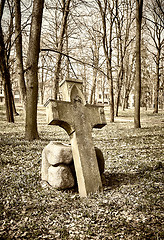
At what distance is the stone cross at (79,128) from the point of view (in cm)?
358

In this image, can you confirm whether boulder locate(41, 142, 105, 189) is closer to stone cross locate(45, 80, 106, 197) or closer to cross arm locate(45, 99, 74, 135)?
stone cross locate(45, 80, 106, 197)

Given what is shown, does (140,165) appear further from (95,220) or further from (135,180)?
(95,220)

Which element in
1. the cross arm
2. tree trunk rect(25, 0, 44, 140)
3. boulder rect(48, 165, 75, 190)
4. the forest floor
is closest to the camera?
the forest floor

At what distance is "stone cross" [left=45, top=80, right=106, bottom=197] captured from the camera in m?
3.58

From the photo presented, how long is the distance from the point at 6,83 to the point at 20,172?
10813 mm

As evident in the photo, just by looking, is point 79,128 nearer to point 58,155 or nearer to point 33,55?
point 58,155

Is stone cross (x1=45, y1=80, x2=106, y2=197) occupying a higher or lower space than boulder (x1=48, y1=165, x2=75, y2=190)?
higher

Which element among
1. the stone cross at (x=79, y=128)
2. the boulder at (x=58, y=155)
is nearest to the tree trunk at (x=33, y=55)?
the boulder at (x=58, y=155)

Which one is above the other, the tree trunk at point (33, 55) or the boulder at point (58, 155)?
the tree trunk at point (33, 55)

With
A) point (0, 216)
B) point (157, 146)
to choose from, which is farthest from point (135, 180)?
point (157, 146)

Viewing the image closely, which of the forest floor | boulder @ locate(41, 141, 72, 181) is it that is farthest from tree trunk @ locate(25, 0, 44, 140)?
boulder @ locate(41, 141, 72, 181)

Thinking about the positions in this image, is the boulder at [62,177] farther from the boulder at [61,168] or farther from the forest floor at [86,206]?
the forest floor at [86,206]

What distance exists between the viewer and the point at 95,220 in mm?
2912

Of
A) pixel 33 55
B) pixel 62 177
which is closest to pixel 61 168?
pixel 62 177
